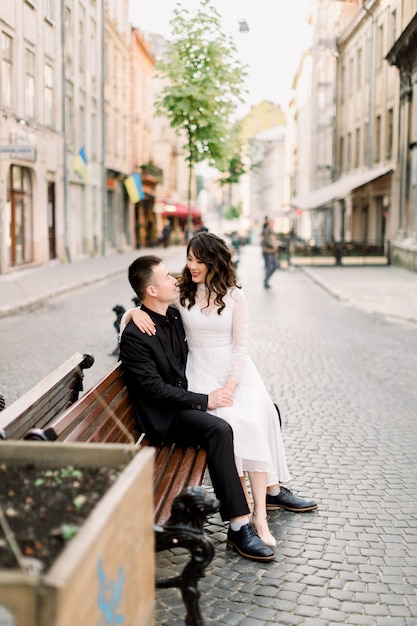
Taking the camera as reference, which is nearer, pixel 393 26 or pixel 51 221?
pixel 51 221

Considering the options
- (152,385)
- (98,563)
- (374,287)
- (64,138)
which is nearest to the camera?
(98,563)

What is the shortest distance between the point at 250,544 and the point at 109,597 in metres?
2.03

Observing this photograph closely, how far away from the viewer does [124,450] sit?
2545mm

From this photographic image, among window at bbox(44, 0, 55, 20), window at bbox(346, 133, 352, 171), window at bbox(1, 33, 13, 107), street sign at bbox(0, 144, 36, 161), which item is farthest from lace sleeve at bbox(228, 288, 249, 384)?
window at bbox(346, 133, 352, 171)

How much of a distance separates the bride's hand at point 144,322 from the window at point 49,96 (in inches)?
297

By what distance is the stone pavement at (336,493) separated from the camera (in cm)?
355

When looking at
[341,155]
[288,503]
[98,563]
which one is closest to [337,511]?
[288,503]

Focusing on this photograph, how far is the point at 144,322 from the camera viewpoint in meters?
4.26

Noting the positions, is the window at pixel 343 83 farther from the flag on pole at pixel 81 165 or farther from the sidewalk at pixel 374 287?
the flag on pole at pixel 81 165

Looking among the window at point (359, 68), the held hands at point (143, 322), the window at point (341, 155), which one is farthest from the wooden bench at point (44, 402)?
the window at point (341, 155)

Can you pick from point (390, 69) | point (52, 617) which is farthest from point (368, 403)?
point (390, 69)

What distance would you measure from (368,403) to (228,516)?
3976mm

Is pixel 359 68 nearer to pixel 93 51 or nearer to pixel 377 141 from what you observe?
pixel 377 141

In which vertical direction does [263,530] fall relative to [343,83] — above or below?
below
